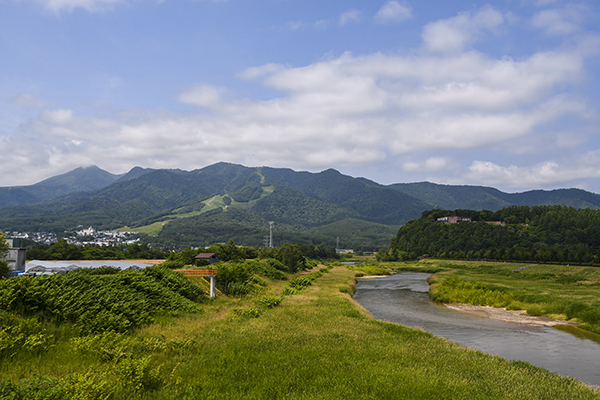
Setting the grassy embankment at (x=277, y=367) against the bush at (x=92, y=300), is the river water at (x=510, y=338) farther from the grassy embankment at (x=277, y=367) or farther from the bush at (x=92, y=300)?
the bush at (x=92, y=300)

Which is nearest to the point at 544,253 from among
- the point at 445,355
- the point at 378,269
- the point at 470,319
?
the point at 378,269

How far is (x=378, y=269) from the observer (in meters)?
111

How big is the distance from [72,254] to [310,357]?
10440cm

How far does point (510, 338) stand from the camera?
28.6m

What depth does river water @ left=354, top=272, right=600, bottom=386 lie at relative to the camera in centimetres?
2181

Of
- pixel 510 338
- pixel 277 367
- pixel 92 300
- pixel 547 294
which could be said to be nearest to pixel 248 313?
pixel 92 300

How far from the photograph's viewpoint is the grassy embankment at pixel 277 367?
11.6 metres

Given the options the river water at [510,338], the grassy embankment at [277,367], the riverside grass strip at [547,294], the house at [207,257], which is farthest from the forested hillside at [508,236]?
the grassy embankment at [277,367]

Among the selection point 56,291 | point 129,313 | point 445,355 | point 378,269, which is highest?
point 56,291

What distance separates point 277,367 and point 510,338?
23.0 metres

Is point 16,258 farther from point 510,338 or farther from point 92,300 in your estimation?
point 510,338

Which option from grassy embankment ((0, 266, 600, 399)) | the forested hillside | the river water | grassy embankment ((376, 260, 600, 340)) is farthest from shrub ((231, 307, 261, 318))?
the forested hillside

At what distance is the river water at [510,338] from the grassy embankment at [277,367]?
18.5ft

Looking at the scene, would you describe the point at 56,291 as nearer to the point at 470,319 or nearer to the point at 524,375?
the point at 524,375
